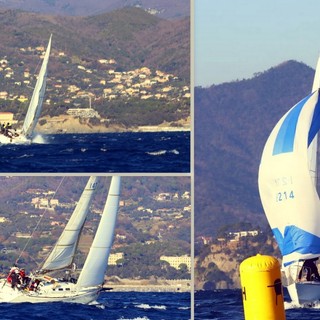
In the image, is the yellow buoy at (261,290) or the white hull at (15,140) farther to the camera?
the white hull at (15,140)

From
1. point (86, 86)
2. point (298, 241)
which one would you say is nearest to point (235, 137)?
point (298, 241)

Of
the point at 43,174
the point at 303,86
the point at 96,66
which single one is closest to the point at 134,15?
the point at 96,66

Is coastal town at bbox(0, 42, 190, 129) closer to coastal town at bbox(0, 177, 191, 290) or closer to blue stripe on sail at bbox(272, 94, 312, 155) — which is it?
coastal town at bbox(0, 177, 191, 290)

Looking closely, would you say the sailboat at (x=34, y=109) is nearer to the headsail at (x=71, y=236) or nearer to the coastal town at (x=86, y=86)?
the coastal town at (x=86, y=86)

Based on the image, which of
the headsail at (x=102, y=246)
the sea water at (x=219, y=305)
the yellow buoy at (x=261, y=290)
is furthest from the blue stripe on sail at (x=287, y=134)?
the yellow buoy at (x=261, y=290)

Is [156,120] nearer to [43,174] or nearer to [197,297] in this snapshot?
[43,174]
